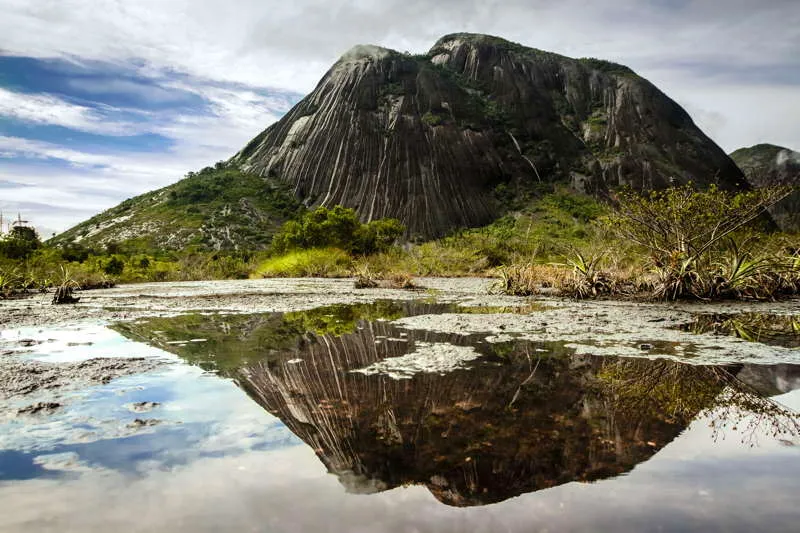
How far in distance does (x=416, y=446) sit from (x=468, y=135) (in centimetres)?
8857

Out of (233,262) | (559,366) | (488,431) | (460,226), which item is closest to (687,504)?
(488,431)

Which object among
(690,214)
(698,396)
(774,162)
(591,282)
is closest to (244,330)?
(698,396)

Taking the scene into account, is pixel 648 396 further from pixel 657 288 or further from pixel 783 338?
pixel 657 288

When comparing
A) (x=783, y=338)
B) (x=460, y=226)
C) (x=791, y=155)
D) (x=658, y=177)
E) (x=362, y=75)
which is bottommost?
(x=783, y=338)

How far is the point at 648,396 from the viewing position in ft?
14.5

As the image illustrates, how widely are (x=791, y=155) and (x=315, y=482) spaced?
15835 centimetres

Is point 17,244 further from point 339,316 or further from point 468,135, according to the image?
point 468,135

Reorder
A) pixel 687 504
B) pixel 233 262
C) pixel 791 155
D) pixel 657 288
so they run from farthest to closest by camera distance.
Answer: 1. pixel 791 155
2. pixel 233 262
3. pixel 657 288
4. pixel 687 504

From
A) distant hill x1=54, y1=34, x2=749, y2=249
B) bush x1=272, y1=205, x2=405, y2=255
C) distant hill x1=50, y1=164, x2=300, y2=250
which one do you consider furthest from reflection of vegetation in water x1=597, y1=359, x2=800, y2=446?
distant hill x1=54, y1=34, x2=749, y2=249

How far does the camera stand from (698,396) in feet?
14.5

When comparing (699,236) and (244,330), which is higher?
(699,236)

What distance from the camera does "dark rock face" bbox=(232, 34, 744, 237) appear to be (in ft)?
254

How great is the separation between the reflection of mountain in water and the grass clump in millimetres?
23823

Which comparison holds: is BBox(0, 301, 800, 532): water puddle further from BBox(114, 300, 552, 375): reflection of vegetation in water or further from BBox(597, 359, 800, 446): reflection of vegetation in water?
BBox(114, 300, 552, 375): reflection of vegetation in water
